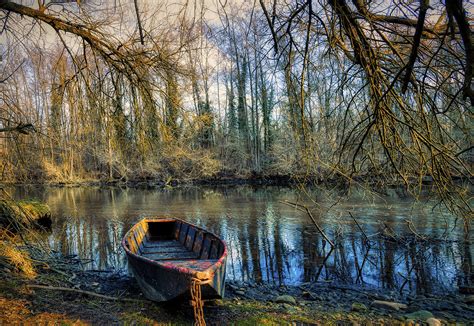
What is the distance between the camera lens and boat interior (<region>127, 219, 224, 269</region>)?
6375mm

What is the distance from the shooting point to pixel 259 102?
1008 inches

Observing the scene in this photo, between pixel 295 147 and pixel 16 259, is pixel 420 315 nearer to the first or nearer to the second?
pixel 295 147

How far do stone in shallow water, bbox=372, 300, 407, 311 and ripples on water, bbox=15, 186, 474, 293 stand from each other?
983 millimetres

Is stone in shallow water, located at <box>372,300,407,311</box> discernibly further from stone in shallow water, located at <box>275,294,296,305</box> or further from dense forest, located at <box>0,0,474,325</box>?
stone in shallow water, located at <box>275,294,296,305</box>

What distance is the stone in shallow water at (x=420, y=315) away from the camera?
467 centimetres

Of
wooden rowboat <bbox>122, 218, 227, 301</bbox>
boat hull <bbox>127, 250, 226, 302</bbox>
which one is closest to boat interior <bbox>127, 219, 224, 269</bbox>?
wooden rowboat <bbox>122, 218, 227, 301</bbox>

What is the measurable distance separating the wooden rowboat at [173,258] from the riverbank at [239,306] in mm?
352

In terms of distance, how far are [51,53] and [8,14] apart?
0.57 m

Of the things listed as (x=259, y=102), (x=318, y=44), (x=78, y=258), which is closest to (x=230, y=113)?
(x=259, y=102)

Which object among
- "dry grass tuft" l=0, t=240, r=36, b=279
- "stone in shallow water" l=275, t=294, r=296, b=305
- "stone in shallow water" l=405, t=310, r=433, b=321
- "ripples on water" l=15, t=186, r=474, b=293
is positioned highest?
"dry grass tuft" l=0, t=240, r=36, b=279

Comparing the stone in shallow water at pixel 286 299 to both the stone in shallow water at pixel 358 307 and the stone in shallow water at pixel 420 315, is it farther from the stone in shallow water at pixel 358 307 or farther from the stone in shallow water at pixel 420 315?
the stone in shallow water at pixel 420 315

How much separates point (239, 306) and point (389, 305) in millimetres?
2223

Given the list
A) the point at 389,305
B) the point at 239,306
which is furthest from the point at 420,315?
the point at 239,306

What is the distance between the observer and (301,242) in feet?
29.4
